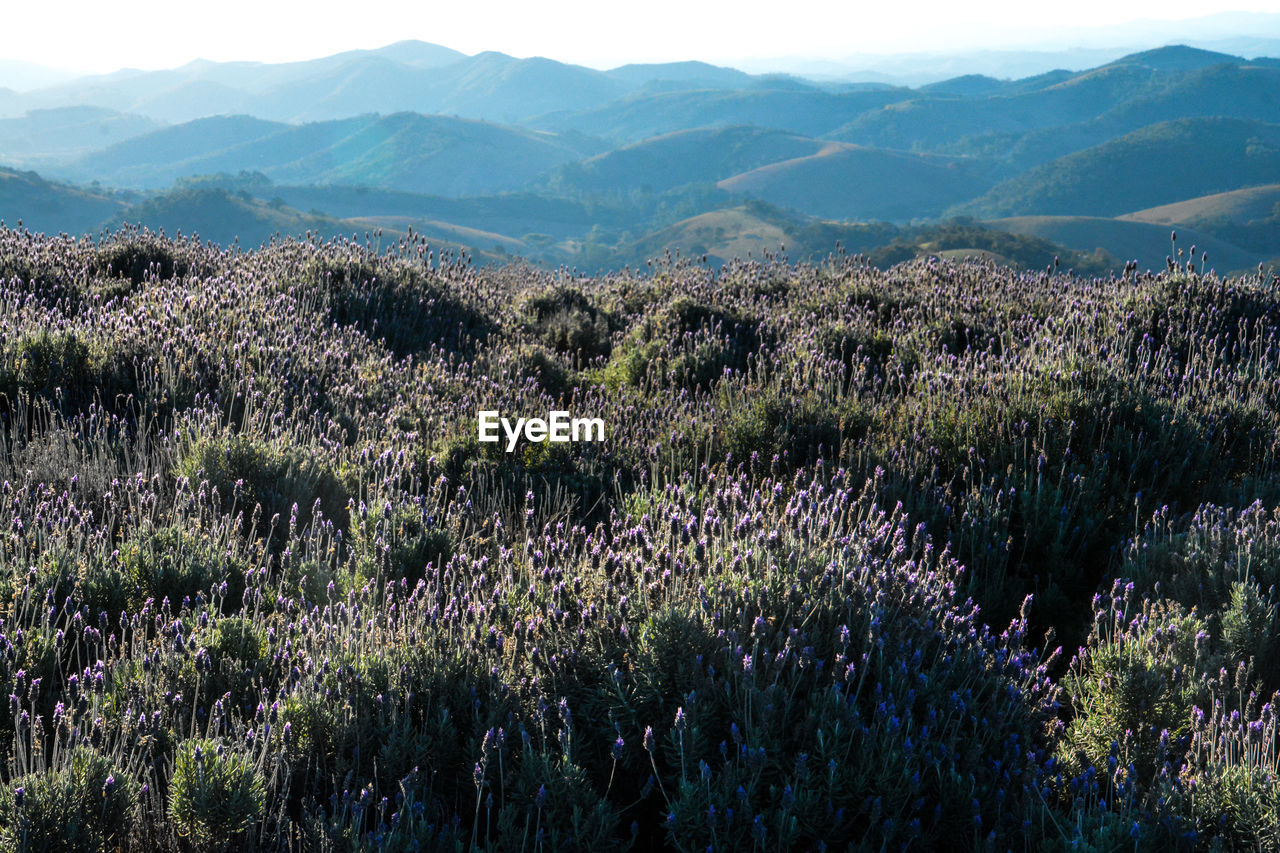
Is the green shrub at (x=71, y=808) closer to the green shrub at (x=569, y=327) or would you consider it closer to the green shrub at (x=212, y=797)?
the green shrub at (x=212, y=797)

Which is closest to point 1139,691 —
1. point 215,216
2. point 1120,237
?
point 1120,237

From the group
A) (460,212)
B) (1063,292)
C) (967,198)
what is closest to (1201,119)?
(967,198)

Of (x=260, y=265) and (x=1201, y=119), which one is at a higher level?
(x=1201, y=119)

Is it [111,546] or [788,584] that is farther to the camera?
[111,546]

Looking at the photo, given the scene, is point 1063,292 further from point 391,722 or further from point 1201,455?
point 391,722

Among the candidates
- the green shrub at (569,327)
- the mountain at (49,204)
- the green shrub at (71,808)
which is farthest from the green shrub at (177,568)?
the mountain at (49,204)

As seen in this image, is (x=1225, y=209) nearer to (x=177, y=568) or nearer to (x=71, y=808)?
(x=177, y=568)

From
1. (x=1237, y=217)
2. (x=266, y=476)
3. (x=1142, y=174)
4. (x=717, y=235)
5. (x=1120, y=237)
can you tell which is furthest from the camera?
(x=1142, y=174)
